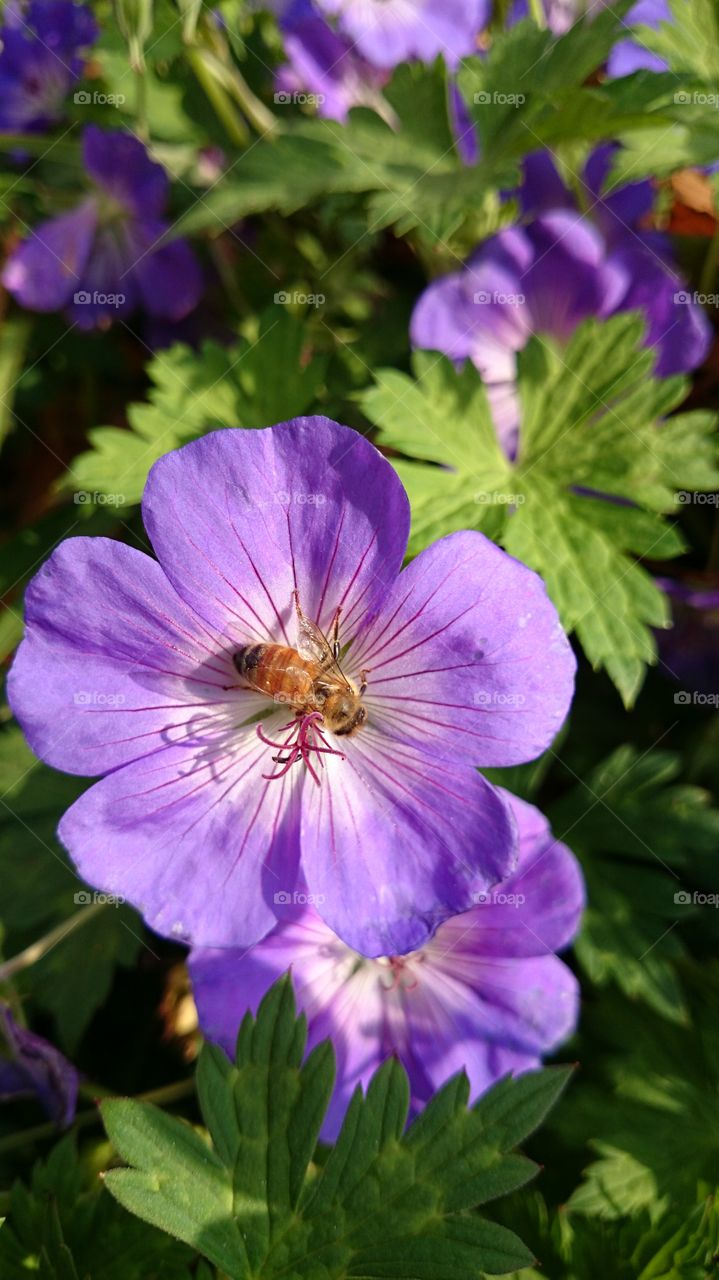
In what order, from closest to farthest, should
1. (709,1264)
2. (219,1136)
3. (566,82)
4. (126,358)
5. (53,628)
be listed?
(53,628)
(219,1136)
(709,1264)
(566,82)
(126,358)

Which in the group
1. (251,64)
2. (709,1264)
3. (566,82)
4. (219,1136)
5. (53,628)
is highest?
(251,64)

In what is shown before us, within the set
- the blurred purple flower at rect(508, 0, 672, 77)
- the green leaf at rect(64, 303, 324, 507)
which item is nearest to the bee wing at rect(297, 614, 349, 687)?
the green leaf at rect(64, 303, 324, 507)

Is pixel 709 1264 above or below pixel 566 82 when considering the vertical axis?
below

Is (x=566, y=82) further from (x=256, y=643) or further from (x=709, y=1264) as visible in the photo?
(x=709, y=1264)

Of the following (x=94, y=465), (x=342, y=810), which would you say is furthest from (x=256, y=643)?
(x=94, y=465)

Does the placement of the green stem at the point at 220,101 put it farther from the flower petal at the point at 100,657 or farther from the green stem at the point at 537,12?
the flower petal at the point at 100,657

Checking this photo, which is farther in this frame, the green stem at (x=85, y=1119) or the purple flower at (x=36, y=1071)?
the green stem at (x=85, y=1119)

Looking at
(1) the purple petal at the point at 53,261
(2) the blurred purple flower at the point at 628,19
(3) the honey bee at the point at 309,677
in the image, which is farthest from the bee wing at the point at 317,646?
(2) the blurred purple flower at the point at 628,19

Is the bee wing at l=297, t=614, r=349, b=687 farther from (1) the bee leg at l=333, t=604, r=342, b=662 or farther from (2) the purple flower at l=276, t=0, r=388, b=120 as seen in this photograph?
(2) the purple flower at l=276, t=0, r=388, b=120
